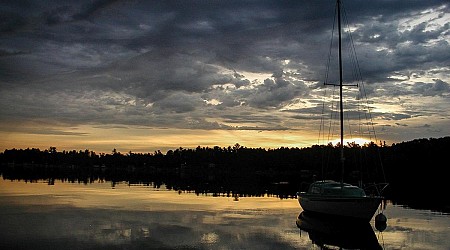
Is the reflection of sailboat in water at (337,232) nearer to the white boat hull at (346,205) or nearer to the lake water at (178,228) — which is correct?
the lake water at (178,228)

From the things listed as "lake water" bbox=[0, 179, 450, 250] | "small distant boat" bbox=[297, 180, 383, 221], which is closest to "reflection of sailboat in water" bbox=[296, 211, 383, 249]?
"lake water" bbox=[0, 179, 450, 250]

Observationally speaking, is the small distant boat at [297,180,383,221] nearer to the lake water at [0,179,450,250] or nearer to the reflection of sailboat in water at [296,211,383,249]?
the reflection of sailboat in water at [296,211,383,249]

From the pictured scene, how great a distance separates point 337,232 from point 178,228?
32.5 ft

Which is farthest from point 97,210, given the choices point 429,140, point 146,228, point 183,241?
point 429,140

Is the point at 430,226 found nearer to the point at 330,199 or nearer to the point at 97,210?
the point at 330,199

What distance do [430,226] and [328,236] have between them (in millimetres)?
8791

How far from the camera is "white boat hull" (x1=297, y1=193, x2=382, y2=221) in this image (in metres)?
31.1

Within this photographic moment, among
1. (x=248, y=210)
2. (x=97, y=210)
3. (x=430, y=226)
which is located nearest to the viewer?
(x=430, y=226)

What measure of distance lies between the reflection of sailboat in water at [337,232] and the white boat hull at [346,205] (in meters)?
0.57

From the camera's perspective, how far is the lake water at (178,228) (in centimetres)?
2392

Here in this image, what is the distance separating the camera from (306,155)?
638 ft

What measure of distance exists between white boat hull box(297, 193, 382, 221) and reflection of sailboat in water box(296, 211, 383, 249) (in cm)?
57

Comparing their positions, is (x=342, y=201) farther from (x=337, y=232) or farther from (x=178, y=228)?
(x=178, y=228)

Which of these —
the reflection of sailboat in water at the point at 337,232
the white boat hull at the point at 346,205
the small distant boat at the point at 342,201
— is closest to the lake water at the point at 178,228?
the reflection of sailboat in water at the point at 337,232
